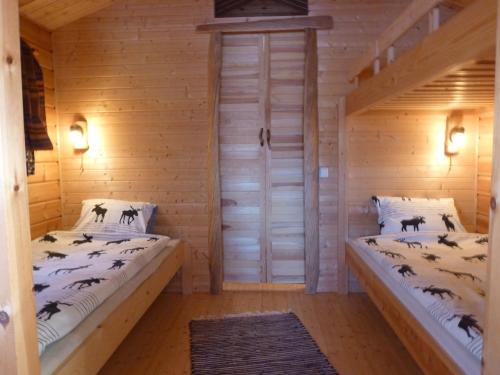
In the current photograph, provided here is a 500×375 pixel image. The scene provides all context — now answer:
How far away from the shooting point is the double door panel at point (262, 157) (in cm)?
334

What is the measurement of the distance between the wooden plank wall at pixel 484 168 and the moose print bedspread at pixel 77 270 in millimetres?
2569

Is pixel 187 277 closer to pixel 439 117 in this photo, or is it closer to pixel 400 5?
pixel 439 117

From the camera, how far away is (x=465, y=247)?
8.45 feet

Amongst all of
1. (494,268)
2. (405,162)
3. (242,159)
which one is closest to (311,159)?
(242,159)

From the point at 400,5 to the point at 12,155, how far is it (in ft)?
10.7

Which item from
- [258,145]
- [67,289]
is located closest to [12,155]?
[67,289]

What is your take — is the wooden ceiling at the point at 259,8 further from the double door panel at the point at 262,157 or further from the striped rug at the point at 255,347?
the striped rug at the point at 255,347

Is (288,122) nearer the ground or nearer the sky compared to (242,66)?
nearer the ground

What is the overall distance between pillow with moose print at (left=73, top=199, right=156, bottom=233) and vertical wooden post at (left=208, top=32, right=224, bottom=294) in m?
0.53

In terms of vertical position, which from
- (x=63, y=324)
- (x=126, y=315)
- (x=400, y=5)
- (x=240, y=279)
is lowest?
(x=240, y=279)

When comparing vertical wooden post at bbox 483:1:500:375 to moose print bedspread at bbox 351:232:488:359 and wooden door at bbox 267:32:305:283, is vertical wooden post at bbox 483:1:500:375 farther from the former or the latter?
wooden door at bbox 267:32:305:283

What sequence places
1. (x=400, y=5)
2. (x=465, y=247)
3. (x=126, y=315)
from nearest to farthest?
(x=126, y=315)
(x=465, y=247)
(x=400, y=5)

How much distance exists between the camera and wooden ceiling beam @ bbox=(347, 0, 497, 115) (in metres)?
1.23

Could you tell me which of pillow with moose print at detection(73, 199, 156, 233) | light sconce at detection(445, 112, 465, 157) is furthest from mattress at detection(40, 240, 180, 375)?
light sconce at detection(445, 112, 465, 157)
